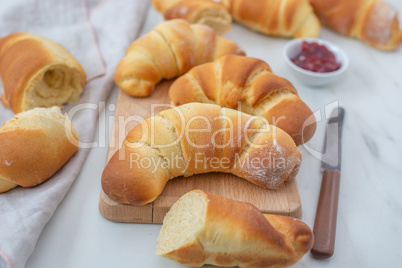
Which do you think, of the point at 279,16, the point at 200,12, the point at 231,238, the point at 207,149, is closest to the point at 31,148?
the point at 207,149

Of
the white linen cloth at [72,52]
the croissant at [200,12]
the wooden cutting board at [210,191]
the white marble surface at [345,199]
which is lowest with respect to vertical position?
the white marble surface at [345,199]

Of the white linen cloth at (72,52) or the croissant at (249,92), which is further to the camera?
the croissant at (249,92)

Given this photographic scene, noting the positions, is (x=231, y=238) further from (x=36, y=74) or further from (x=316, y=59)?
(x=316, y=59)

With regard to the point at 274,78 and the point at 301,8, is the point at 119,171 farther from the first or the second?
the point at 301,8

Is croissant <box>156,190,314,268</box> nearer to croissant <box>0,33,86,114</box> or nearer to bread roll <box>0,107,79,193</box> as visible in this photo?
bread roll <box>0,107,79,193</box>

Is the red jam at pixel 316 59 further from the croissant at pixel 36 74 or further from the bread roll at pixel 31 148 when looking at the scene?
the bread roll at pixel 31 148

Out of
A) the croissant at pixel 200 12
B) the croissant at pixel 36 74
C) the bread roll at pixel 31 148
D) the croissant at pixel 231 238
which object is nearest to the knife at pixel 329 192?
the croissant at pixel 231 238

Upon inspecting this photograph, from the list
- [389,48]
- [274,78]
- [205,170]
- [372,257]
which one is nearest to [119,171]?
[205,170]

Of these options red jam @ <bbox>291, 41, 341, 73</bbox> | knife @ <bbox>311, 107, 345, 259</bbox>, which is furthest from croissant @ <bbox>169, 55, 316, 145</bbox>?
red jam @ <bbox>291, 41, 341, 73</bbox>
